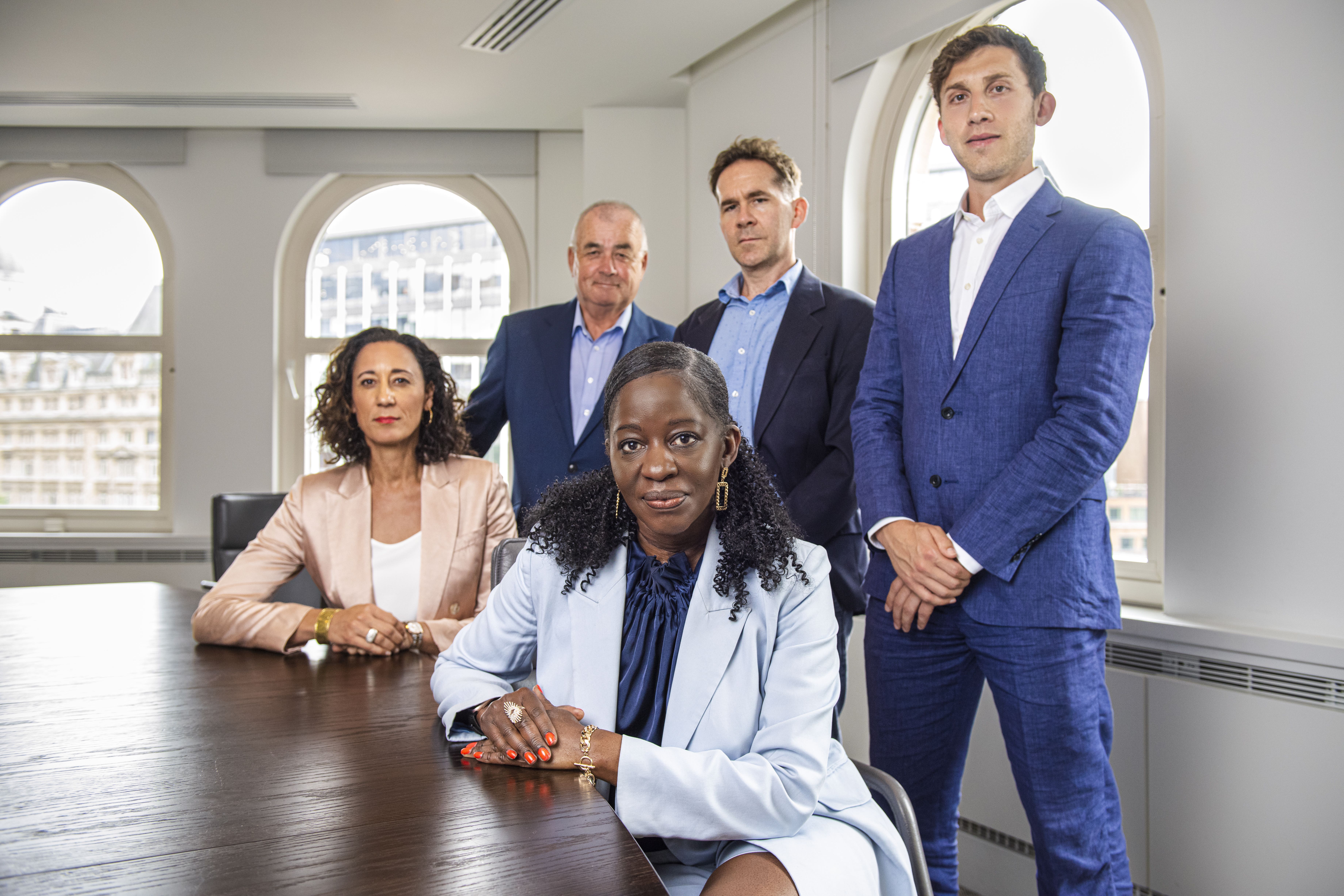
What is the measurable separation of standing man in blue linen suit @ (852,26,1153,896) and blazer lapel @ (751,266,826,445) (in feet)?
0.85

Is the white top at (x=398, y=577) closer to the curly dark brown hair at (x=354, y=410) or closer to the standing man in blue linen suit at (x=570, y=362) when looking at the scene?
the curly dark brown hair at (x=354, y=410)

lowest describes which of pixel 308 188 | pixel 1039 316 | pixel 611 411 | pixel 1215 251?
pixel 611 411

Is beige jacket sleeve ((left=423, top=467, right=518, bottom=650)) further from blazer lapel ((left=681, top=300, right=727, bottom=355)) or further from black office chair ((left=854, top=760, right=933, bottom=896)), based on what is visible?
black office chair ((left=854, top=760, right=933, bottom=896))

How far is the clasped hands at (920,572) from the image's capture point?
1.76 metres

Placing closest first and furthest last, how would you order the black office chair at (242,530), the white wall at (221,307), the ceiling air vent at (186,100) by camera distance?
the black office chair at (242,530), the ceiling air vent at (186,100), the white wall at (221,307)

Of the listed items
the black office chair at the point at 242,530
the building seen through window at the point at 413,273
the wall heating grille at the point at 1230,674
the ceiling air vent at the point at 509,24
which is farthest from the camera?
the building seen through window at the point at 413,273

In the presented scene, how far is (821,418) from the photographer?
2.25m

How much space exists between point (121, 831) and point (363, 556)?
3.81ft

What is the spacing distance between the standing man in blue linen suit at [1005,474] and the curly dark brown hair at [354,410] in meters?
1.06

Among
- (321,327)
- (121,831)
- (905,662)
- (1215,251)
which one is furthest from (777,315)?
(321,327)

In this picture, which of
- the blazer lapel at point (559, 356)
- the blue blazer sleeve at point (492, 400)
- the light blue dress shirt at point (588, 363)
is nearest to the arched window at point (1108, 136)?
the light blue dress shirt at point (588, 363)

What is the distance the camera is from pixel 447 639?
6.45 feet

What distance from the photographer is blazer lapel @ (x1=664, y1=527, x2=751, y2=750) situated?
133cm

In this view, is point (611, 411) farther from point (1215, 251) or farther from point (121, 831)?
point (1215, 251)
